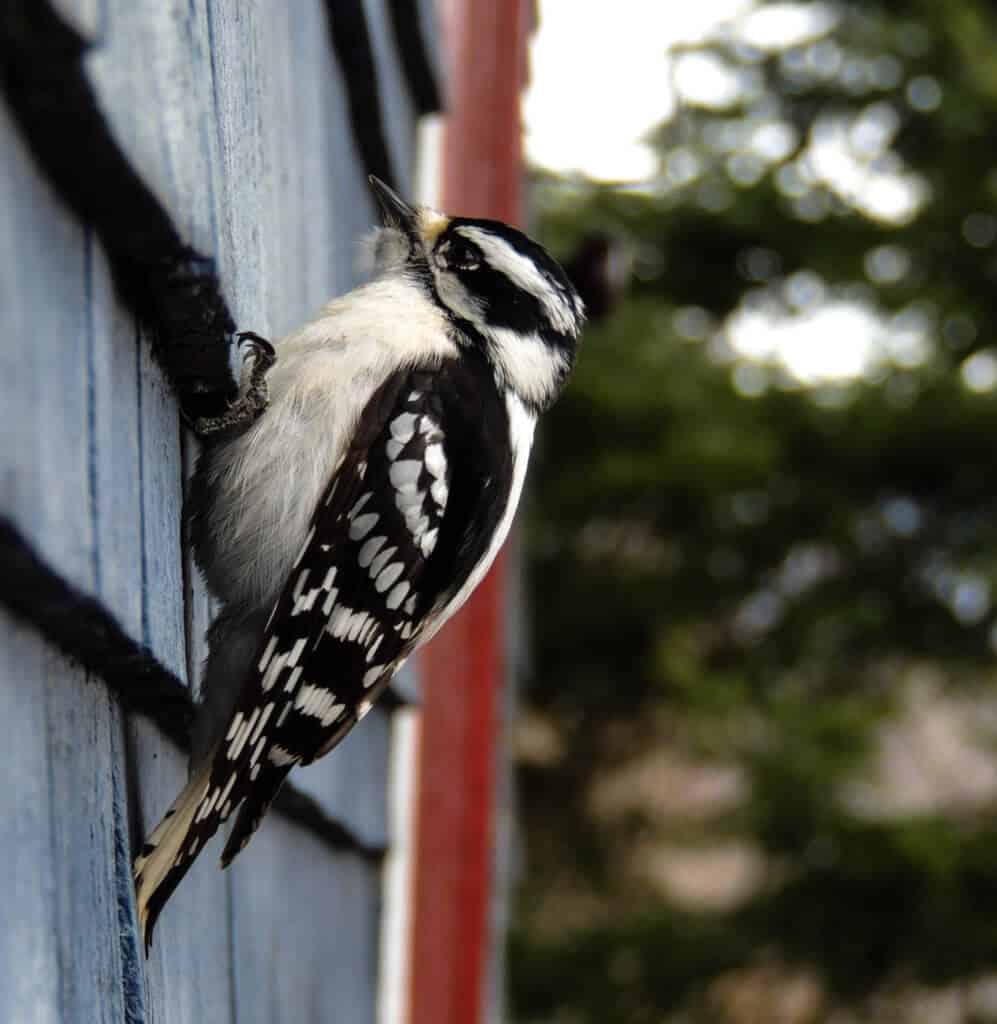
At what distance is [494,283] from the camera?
2377 millimetres

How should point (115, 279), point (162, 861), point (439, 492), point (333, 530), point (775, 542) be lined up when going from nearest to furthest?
point (115, 279)
point (162, 861)
point (333, 530)
point (439, 492)
point (775, 542)

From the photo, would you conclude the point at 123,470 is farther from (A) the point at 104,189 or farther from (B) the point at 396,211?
(B) the point at 396,211

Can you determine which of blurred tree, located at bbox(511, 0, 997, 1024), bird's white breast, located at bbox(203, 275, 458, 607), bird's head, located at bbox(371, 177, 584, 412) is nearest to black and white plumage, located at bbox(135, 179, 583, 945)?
bird's white breast, located at bbox(203, 275, 458, 607)

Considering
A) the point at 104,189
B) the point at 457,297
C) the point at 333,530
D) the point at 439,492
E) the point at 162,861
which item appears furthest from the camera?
the point at 457,297

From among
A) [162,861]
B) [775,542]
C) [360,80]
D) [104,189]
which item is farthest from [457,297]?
[775,542]

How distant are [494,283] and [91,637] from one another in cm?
149

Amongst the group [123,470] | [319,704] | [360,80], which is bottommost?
[319,704]

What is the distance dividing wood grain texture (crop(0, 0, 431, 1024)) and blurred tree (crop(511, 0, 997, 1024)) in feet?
30.0

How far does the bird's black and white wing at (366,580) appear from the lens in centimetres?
149

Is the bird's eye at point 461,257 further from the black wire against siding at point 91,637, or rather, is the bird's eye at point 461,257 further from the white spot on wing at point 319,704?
the black wire against siding at point 91,637

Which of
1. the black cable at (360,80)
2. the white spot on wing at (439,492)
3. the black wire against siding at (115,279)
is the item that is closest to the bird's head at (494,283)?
the black cable at (360,80)

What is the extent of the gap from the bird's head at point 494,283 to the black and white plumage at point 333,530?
119 mm

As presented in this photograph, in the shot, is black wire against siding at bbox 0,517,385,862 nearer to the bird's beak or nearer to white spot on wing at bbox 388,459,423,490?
white spot on wing at bbox 388,459,423,490

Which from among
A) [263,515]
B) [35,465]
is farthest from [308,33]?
[35,465]
